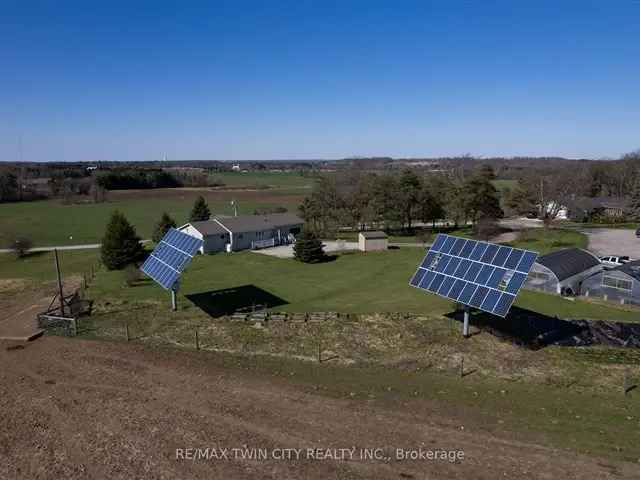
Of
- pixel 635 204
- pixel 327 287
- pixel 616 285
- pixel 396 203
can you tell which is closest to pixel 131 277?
pixel 327 287

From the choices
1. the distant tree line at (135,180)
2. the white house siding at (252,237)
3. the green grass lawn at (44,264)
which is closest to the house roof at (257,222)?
the white house siding at (252,237)

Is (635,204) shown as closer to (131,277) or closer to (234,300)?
(234,300)

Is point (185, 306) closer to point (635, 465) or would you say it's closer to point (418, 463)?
point (418, 463)

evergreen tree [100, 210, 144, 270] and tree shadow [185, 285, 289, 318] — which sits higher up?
evergreen tree [100, 210, 144, 270]

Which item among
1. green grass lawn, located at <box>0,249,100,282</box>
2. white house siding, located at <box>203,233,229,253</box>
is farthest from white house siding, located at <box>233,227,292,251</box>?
green grass lawn, located at <box>0,249,100,282</box>

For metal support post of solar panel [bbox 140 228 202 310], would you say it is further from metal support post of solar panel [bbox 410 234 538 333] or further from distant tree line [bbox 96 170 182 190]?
distant tree line [bbox 96 170 182 190]

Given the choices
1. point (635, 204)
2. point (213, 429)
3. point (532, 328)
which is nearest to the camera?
point (213, 429)

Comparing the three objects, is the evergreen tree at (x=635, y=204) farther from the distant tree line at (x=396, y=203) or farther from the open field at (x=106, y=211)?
the open field at (x=106, y=211)
